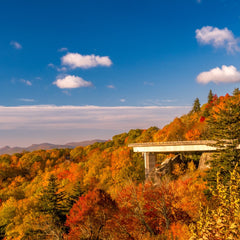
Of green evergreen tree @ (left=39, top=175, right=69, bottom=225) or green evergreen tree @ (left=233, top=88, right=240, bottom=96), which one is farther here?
green evergreen tree @ (left=233, top=88, right=240, bottom=96)

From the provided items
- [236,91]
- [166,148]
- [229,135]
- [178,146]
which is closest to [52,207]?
[166,148]

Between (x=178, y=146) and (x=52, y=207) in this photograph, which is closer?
(x=52, y=207)

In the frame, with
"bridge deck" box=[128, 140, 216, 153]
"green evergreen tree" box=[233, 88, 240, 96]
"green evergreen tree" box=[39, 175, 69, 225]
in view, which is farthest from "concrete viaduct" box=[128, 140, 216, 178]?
"green evergreen tree" box=[233, 88, 240, 96]

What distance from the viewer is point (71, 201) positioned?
41938mm

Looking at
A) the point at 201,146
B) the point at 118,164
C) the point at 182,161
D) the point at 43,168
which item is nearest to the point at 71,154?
the point at 43,168

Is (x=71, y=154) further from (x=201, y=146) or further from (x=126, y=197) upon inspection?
(x=126, y=197)

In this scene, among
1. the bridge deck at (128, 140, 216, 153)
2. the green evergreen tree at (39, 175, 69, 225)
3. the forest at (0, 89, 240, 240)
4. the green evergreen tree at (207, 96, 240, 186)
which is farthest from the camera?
the bridge deck at (128, 140, 216, 153)

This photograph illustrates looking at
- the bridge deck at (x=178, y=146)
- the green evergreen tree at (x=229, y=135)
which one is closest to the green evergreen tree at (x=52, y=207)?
the bridge deck at (x=178, y=146)

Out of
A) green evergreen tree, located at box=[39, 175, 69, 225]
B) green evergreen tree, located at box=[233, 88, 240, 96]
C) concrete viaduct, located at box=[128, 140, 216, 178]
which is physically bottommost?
green evergreen tree, located at box=[39, 175, 69, 225]

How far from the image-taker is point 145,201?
30.6m

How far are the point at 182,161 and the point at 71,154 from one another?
83.5 m

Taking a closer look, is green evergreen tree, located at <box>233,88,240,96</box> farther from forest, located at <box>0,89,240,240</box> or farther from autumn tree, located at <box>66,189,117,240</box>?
autumn tree, located at <box>66,189,117,240</box>

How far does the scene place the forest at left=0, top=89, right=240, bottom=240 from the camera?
37.2ft

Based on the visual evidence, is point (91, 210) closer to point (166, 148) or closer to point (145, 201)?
point (145, 201)
